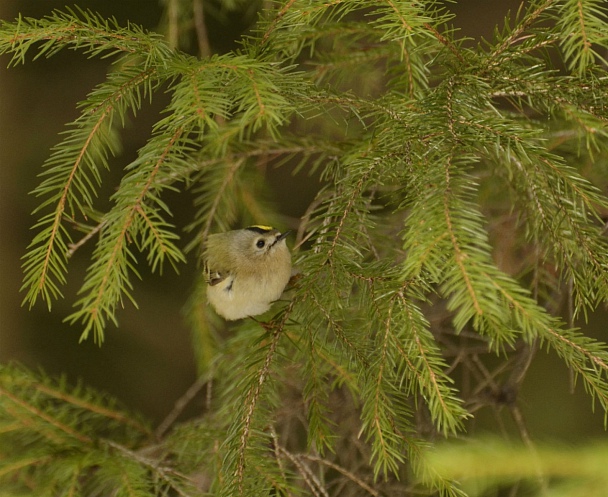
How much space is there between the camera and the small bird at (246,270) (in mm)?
1514

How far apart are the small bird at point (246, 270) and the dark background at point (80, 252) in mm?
1056

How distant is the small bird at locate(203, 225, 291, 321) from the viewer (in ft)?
4.97

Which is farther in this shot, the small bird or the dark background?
the dark background

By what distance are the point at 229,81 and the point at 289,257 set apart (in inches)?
24.7

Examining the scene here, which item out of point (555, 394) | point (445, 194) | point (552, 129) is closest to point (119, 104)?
point (445, 194)

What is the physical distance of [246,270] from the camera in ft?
5.24

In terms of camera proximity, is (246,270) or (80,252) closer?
(246,270)

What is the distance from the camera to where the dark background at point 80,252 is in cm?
259

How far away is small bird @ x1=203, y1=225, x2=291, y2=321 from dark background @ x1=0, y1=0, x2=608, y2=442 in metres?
1.06

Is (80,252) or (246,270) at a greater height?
(246,270)

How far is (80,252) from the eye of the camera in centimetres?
281

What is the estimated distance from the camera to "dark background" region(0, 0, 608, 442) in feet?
Result: 8.50

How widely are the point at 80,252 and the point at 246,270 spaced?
1.44 metres

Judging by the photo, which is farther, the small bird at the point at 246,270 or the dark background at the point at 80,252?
the dark background at the point at 80,252
